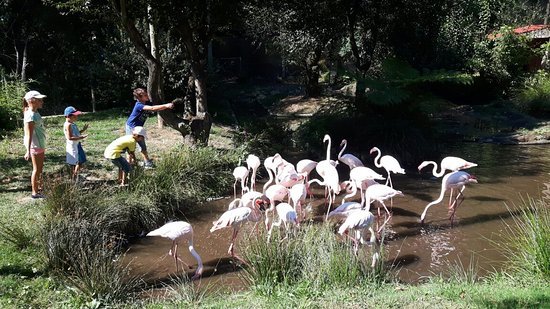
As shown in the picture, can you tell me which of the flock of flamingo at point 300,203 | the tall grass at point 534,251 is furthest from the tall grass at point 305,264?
the tall grass at point 534,251

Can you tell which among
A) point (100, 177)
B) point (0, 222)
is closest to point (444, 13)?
point (100, 177)

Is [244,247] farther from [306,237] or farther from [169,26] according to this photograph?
[169,26]

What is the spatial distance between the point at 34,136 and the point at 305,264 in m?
4.54

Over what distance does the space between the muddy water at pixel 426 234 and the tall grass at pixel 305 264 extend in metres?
0.48

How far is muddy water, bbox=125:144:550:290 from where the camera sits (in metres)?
5.86

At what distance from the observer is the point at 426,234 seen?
6.99 metres

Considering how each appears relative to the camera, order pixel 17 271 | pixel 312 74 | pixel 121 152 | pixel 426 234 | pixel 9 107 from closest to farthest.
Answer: pixel 17 271, pixel 426 234, pixel 121 152, pixel 9 107, pixel 312 74

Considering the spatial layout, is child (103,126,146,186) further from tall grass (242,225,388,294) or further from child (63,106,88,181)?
tall grass (242,225,388,294)

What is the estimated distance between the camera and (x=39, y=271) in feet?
16.8

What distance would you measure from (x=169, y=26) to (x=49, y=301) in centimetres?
669

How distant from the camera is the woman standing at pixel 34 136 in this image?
7.13 metres

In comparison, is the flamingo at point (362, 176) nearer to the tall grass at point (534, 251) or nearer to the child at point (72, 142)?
the tall grass at point (534, 251)

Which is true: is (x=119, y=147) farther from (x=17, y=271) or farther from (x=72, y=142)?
(x=17, y=271)

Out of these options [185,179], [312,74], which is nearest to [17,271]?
[185,179]
